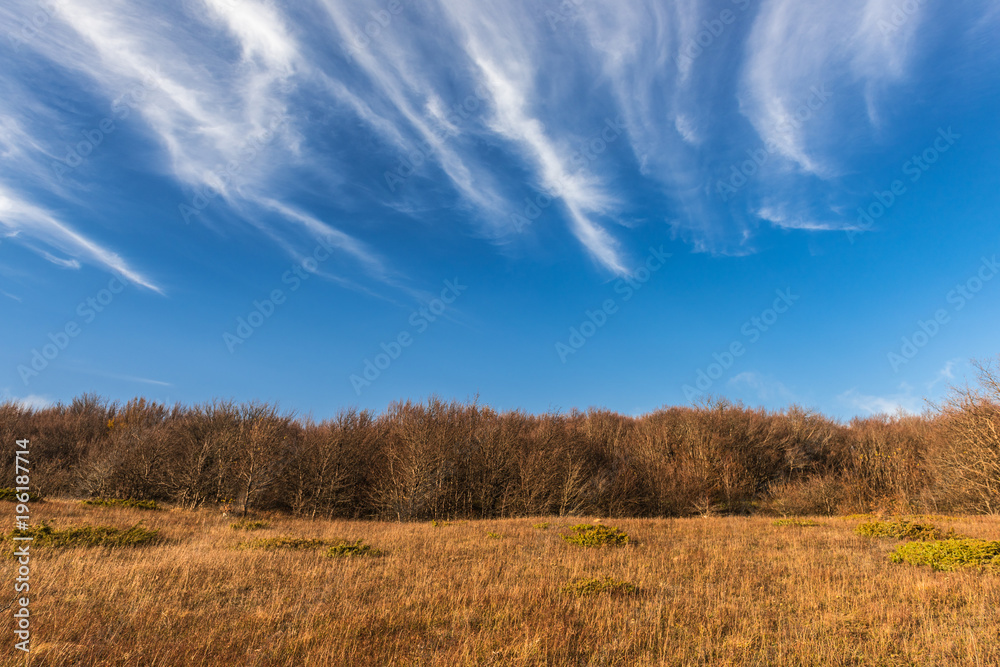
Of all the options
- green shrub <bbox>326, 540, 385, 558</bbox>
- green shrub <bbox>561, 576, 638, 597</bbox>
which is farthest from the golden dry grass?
green shrub <bbox>326, 540, 385, 558</bbox>

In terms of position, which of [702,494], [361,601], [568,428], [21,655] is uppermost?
[568,428]

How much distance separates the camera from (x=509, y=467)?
41250mm

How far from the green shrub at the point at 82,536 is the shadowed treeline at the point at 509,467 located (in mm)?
19637

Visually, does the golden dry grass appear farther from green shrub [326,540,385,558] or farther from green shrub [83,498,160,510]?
green shrub [83,498,160,510]

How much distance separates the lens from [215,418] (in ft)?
137

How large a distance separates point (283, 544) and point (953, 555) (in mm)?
19775

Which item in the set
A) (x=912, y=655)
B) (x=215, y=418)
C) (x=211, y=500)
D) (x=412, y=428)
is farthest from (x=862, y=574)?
(x=215, y=418)

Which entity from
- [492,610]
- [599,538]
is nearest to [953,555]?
[599,538]

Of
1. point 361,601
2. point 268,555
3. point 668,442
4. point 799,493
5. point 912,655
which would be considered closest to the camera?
point 912,655

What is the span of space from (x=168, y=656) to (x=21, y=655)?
5.94 feet

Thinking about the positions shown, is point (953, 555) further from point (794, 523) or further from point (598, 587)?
point (794, 523)

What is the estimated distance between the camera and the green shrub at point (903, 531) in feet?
55.8

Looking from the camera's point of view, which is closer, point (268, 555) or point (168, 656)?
point (168, 656)

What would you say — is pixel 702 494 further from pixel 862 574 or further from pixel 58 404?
pixel 58 404
